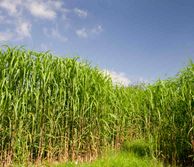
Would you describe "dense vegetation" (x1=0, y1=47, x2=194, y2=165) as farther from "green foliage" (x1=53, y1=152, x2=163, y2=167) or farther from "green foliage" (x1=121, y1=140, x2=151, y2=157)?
"green foliage" (x1=121, y1=140, x2=151, y2=157)

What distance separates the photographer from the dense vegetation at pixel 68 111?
19.5ft

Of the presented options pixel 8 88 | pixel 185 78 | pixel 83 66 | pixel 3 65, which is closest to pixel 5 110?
pixel 8 88

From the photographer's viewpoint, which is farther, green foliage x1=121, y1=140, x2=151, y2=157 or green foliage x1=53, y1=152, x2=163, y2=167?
green foliage x1=121, y1=140, x2=151, y2=157

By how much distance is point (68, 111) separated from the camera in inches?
259

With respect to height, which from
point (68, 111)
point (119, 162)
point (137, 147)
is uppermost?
point (68, 111)

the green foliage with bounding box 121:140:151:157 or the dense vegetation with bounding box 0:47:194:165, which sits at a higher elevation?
the dense vegetation with bounding box 0:47:194:165

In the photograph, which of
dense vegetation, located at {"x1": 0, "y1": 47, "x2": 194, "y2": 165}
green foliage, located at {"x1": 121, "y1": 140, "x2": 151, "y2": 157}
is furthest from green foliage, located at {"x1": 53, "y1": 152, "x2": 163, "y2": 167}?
green foliage, located at {"x1": 121, "y1": 140, "x2": 151, "y2": 157}

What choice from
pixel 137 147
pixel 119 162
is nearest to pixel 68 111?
pixel 119 162

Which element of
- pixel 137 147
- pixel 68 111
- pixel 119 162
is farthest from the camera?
pixel 137 147

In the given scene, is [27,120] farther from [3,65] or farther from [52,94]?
[3,65]

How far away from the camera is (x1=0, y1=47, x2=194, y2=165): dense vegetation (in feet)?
19.5

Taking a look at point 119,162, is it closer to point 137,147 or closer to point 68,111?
point 68,111

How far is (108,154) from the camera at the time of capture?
23.4 ft

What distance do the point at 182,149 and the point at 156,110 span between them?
104 cm
